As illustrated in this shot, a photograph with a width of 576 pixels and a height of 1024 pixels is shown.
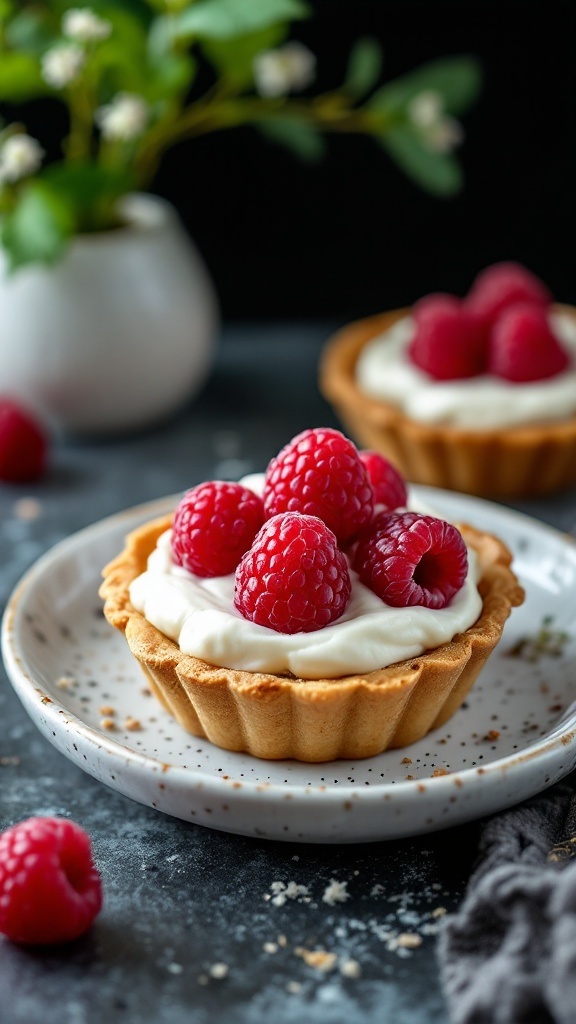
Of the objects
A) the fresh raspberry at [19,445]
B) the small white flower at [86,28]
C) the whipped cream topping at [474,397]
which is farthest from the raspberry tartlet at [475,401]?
the small white flower at [86,28]

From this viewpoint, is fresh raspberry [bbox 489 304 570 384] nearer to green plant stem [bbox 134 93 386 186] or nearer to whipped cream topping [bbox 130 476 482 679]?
green plant stem [bbox 134 93 386 186]

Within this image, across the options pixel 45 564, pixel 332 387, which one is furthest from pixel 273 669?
pixel 332 387

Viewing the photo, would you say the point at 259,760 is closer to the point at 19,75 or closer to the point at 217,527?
the point at 217,527

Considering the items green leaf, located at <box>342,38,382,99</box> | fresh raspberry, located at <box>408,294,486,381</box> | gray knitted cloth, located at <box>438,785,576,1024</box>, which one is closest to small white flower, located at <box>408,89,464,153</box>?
green leaf, located at <box>342,38,382,99</box>

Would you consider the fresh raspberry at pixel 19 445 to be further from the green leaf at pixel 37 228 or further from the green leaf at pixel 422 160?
the green leaf at pixel 422 160

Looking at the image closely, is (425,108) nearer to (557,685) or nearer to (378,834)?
(557,685)

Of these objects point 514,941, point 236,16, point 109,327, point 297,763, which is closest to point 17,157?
point 109,327
